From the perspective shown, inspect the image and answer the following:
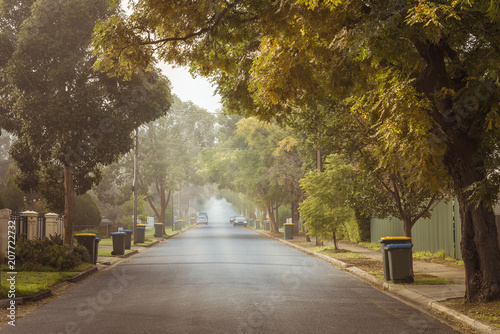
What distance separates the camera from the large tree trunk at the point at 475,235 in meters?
9.70

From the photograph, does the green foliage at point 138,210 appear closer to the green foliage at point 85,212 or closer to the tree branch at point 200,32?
the green foliage at point 85,212

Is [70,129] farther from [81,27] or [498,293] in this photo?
[498,293]

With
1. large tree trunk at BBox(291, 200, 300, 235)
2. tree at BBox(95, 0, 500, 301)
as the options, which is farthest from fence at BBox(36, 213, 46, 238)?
large tree trunk at BBox(291, 200, 300, 235)

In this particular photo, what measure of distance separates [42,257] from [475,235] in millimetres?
12041

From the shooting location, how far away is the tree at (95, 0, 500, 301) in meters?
8.45

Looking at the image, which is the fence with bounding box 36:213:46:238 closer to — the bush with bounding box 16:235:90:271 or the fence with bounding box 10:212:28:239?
the fence with bounding box 10:212:28:239

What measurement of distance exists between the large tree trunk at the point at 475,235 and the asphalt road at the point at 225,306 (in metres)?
1.38

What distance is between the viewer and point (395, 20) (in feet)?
27.7

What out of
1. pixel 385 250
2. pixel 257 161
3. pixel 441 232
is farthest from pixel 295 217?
pixel 385 250

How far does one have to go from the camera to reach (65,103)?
19984mm

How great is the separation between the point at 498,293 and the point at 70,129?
51.1ft

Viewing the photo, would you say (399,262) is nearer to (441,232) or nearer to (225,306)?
(225,306)

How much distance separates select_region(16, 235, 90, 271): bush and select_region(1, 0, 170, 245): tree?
Answer: 3481 millimetres

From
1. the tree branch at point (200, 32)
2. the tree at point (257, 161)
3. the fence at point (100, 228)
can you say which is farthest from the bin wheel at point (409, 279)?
the fence at point (100, 228)
